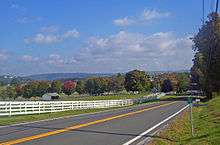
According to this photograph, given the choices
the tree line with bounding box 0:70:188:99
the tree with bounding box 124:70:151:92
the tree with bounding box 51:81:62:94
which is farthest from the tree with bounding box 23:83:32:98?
the tree with bounding box 124:70:151:92

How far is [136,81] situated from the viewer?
582 ft

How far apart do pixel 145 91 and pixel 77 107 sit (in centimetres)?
13541

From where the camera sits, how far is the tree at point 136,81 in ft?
577

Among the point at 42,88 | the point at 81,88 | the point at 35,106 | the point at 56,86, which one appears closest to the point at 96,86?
the point at 81,88

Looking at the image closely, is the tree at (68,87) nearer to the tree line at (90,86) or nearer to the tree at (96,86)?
the tree line at (90,86)

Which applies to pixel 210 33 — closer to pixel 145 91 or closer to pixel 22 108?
pixel 22 108

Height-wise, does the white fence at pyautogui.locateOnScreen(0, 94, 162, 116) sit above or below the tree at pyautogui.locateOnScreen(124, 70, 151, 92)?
below

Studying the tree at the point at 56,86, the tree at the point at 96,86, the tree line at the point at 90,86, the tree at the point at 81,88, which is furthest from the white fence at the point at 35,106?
the tree at the point at 81,88

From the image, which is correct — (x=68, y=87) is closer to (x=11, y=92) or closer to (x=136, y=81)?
(x=136, y=81)

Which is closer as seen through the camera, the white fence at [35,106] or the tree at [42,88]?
the white fence at [35,106]

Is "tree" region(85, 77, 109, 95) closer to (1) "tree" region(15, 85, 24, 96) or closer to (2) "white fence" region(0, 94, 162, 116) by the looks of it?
(1) "tree" region(15, 85, 24, 96)

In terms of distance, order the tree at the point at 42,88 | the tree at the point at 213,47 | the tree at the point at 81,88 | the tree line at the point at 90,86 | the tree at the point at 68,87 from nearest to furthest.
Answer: the tree at the point at 213,47 < the tree line at the point at 90,86 < the tree at the point at 42,88 < the tree at the point at 68,87 < the tree at the point at 81,88

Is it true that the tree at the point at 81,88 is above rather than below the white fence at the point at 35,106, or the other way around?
above

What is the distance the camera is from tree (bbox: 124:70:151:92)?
175875 millimetres
